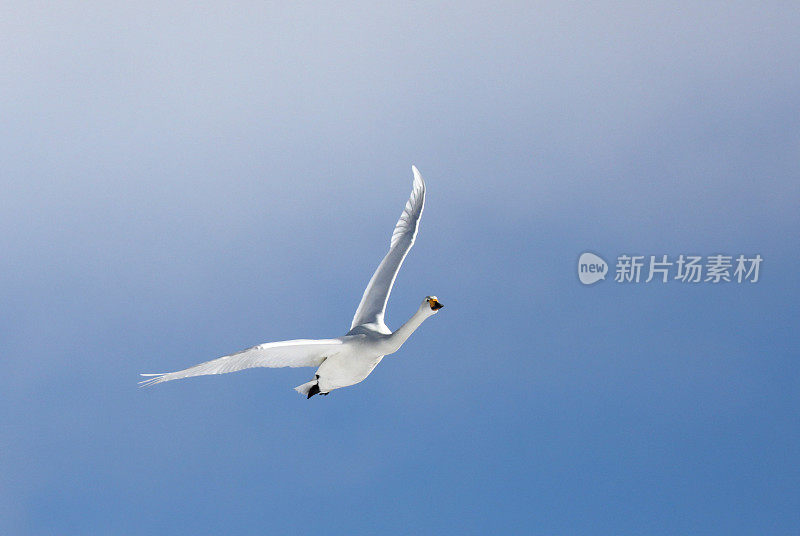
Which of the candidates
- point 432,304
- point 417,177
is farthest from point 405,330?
point 417,177

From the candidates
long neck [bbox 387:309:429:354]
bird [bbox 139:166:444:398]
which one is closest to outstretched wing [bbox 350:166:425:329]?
bird [bbox 139:166:444:398]

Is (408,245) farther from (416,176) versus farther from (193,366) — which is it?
(193,366)

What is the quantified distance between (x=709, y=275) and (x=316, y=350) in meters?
11.0

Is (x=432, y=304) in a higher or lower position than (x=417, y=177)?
lower

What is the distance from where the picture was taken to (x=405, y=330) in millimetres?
19203

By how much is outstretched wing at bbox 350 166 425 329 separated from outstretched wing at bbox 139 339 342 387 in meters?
2.48

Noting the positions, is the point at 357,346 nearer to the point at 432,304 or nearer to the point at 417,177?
the point at 432,304

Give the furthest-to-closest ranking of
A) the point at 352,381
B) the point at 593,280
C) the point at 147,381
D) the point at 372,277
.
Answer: the point at 593,280, the point at 372,277, the point at 352,381, the point at 147,381

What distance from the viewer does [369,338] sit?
19359 millimetres

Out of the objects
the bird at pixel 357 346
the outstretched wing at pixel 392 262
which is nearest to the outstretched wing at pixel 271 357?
the bird at pixel 357 346

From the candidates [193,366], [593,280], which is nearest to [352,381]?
[193,366]

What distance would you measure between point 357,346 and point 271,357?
1.96 m

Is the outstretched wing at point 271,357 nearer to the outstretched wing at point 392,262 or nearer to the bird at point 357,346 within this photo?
the bird at point 357,346

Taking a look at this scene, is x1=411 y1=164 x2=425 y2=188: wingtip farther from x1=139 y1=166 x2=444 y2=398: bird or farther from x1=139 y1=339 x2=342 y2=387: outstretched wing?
x1=139 y1=339 x2=342 y2=387: outstretched wing
